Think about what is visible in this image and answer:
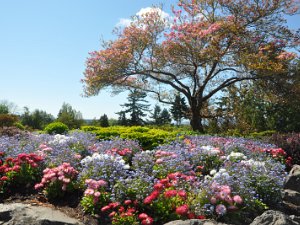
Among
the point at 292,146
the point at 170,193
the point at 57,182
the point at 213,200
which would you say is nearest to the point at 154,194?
the point at 170,193

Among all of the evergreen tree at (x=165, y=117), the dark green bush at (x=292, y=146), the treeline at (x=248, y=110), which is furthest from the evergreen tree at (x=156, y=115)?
the dark green bush at (x=292, y=146)

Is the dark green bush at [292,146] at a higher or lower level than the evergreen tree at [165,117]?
lower

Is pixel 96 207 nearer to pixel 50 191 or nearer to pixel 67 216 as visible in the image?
pixel 67 216

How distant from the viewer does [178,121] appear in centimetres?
3953

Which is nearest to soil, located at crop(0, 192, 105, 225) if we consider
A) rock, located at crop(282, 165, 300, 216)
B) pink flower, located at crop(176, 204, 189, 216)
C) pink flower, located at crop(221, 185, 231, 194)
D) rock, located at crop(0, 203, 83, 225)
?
rock, located at crop(0, 203, 83, 225)

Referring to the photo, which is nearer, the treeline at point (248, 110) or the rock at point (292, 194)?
the rock at point (292, 194)

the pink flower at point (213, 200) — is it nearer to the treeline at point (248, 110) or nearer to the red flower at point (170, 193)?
the red flower at point (170, 193)

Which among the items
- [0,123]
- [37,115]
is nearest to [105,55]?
[0,123]

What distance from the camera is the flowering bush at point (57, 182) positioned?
5.50 meters

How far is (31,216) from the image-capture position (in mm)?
4727

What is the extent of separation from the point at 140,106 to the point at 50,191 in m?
36.5

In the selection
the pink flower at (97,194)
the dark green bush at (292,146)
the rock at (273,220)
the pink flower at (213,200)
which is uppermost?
the dark green bush at (292,146)

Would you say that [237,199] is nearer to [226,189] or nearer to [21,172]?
[226,189]

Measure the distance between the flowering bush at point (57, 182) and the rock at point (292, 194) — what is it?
144 inches
